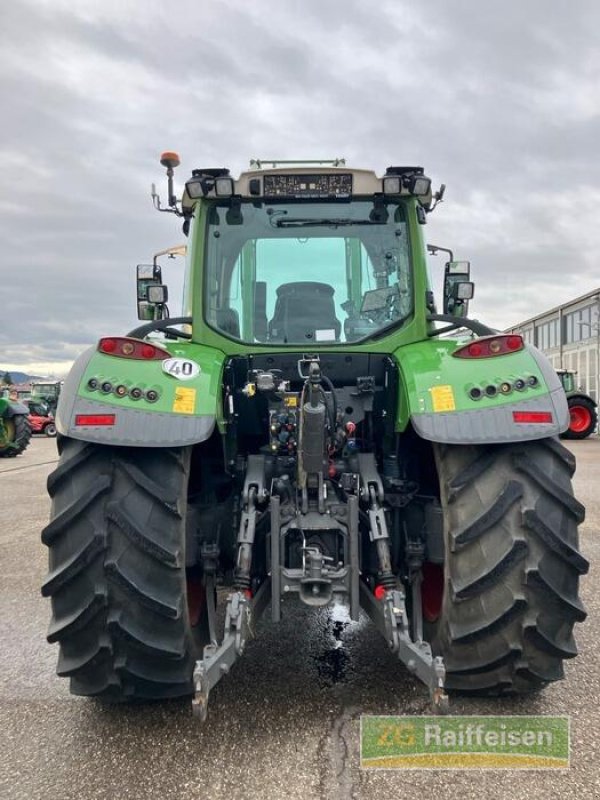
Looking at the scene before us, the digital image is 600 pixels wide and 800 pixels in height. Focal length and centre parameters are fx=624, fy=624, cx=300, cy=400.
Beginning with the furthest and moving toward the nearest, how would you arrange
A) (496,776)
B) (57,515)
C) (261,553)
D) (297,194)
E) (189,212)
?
(189,212)
(297,194)
(261,553)
(57,515)
(496,776)

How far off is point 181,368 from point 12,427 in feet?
46.4

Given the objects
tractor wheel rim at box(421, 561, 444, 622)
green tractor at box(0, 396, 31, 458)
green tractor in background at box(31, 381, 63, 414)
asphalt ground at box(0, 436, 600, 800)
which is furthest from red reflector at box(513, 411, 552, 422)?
green tractor in background at box(31, 381, 63, 414)

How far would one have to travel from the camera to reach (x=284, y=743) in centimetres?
238

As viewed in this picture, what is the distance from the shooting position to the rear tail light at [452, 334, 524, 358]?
2609mm

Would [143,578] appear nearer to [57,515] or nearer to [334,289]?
[57,515]

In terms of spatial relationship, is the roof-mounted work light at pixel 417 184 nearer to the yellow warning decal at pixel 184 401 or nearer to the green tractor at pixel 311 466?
the green tractor at pixel 311 466

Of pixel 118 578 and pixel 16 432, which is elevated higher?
pixel 118 578

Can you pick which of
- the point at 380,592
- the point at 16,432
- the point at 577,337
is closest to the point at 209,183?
the point at 380,592

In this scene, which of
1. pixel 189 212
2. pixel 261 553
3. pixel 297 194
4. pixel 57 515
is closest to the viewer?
pixel 57 515

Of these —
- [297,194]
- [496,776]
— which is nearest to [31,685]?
[496,776]

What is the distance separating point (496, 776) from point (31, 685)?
2107 millimetres

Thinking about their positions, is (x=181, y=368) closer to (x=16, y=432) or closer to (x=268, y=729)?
(x=268, y=729)

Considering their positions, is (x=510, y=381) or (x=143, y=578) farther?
(x=510, y=381)

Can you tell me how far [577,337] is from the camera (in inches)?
1178
